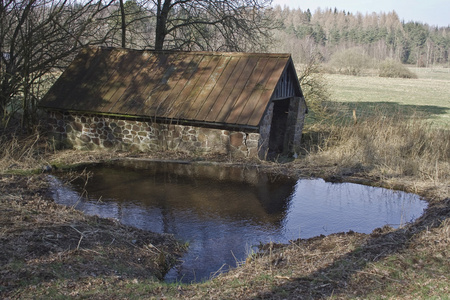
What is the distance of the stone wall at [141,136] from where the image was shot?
11844 mm

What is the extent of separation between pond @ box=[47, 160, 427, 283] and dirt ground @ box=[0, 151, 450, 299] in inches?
17.9

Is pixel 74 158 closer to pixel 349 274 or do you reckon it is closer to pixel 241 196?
pixel 241 196

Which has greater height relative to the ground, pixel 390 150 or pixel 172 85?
pixel 172 85

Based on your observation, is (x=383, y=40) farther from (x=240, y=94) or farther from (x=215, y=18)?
(x=240, y=94)

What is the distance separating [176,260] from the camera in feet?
20.0

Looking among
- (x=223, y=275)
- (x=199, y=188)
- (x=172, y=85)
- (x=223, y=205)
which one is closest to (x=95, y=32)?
(x=172, y=85)

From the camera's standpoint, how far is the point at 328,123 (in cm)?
1795

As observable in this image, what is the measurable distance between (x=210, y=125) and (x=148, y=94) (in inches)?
89.2

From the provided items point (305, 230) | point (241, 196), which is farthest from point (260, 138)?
point (305, 230)

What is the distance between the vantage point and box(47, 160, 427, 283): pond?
6793 millimetres

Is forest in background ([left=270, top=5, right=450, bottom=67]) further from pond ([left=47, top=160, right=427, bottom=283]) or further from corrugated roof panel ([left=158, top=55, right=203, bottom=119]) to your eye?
pond ([left=47, top=160, right=427, bottom=283])

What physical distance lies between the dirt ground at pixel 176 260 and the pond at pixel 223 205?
45cm

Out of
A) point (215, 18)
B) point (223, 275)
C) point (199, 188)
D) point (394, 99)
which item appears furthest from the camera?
point (394, 99)

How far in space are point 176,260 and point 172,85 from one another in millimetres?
7759
